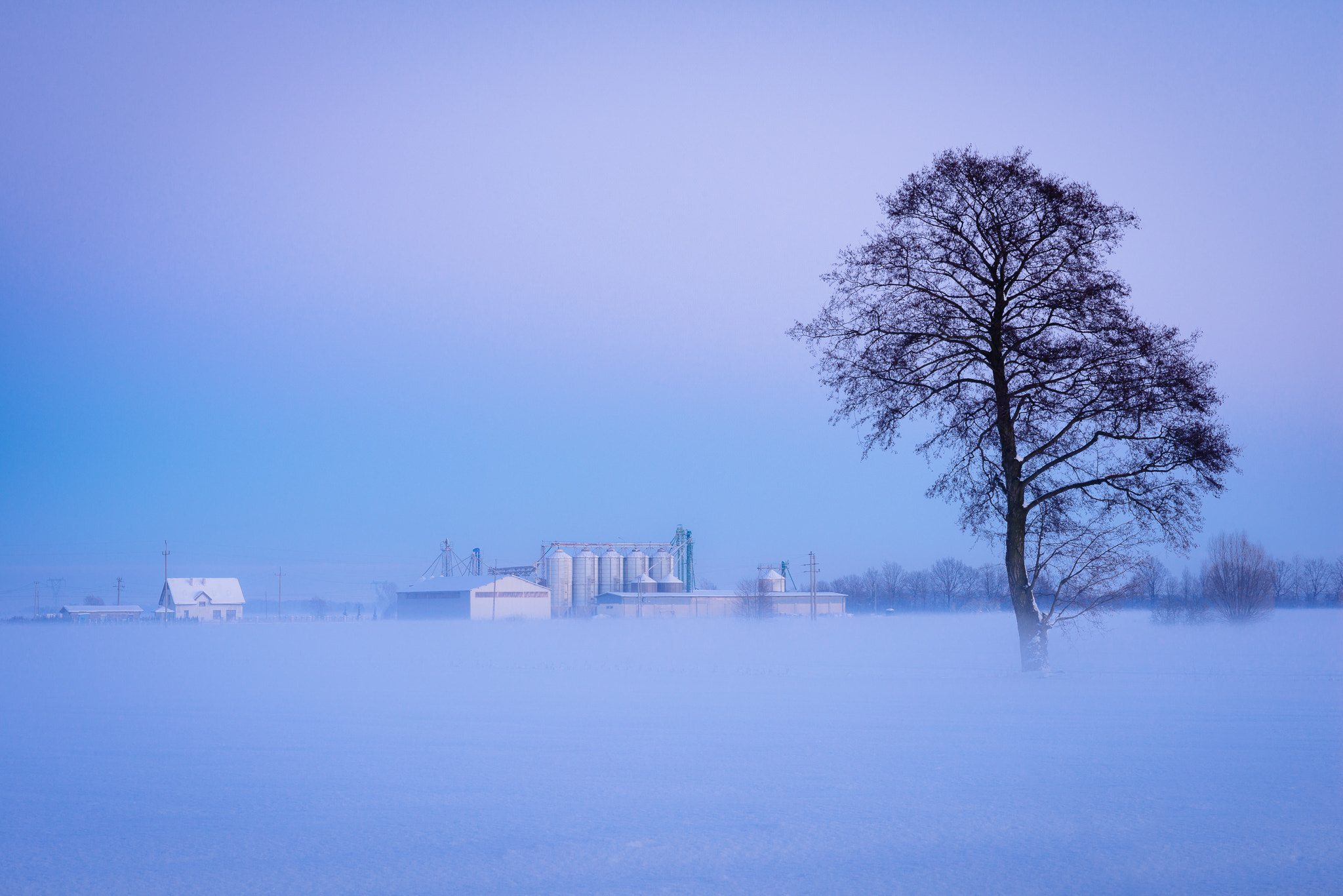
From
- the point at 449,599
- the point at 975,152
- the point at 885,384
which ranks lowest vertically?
the point at 449,599

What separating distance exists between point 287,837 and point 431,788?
5.09 feet

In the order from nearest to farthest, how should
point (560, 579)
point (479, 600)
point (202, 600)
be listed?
point (479, 600), point (560, 579), point (202, 600)

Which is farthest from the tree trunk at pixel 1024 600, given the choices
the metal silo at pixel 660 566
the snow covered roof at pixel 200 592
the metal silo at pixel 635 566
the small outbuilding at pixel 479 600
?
the snow covered roof at pixel 200 592

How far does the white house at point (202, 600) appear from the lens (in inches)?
3674

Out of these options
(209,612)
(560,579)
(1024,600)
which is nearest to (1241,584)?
(1024,600)

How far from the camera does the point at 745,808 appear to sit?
667 cm

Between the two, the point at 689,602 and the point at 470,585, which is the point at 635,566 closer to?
the point at 689,602

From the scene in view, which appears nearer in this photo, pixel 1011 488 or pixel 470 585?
pixel 1011 488

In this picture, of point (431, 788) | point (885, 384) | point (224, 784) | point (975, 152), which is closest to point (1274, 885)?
point (431, 788)

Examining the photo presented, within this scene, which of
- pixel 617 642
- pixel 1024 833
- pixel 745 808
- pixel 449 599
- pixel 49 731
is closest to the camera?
pixel 1024 833

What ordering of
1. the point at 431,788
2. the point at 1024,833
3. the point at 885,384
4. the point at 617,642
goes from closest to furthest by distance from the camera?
the point at 1024,833 < the point at 431,788 < the point at 885,384 < the point at 617,642

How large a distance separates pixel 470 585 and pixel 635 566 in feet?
53.0

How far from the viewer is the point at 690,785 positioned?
24.5 feet

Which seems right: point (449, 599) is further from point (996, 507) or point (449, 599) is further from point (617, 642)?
point (996, 507)
